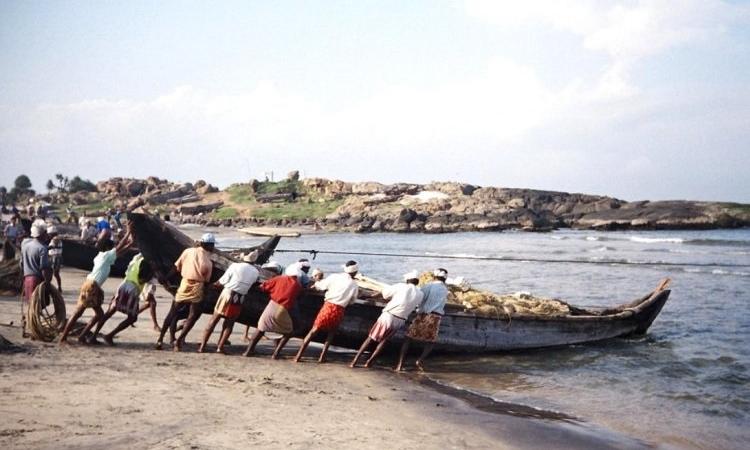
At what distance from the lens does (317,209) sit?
7788 centimetres

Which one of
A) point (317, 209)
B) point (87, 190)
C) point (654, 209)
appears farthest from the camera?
point (87, 190)

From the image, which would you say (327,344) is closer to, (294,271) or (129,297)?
(294,271)

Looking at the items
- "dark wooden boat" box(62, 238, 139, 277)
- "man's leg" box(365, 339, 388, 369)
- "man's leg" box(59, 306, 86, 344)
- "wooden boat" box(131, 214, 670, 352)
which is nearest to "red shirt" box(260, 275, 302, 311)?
"wooden boat" box(131, 214, 670, 352)

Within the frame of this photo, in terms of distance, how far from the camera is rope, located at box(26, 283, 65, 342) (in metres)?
9.02

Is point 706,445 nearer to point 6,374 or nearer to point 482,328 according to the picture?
point 482,328

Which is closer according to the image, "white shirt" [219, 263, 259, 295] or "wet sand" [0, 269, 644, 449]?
"wet sand" [0, 269, 644, 449]

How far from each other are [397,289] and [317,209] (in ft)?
224

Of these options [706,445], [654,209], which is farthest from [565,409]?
[654,209]

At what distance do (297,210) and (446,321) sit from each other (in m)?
67.8

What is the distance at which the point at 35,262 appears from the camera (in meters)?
9.19

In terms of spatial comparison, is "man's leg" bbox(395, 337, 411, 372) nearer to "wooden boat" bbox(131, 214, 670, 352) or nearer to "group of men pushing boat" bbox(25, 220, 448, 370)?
"group of men pushing boat" bbox(25, 220, 448, 370)

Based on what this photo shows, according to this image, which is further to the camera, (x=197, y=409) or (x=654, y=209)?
(x=654, y=209)

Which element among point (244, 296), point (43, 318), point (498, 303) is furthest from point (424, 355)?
point (43, 318)

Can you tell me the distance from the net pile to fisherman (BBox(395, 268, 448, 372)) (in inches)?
47.3
